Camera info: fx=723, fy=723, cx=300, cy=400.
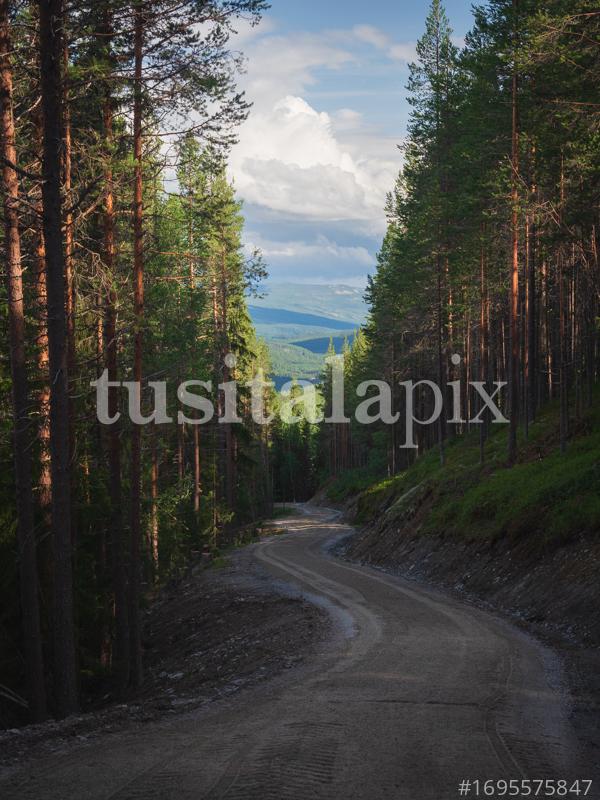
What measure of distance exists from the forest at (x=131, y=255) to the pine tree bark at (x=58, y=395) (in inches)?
1.4

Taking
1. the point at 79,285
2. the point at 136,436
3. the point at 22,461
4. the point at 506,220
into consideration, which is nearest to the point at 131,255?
the point at 79,285

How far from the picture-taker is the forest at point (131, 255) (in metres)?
12.5

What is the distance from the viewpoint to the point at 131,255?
57.0ft

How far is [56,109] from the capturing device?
11609 mm

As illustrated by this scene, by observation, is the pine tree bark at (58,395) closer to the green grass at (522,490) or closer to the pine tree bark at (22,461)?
the pine tree bark at (22,461)

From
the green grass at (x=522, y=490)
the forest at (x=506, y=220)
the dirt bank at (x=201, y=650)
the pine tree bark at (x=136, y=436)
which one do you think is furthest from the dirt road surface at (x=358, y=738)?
the forest at (x=506, y=220)

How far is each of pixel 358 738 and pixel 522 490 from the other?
1666 centimetres

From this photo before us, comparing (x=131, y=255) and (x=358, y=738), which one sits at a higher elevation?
(x=131, y=255)

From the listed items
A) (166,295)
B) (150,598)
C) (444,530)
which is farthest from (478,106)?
(150,598)

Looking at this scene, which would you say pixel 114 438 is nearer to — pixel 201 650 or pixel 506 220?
pixel 201 650

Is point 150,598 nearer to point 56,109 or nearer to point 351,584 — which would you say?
point 351,584

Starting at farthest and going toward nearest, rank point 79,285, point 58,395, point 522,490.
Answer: point 522,490 → point 79,285 → point 58,395

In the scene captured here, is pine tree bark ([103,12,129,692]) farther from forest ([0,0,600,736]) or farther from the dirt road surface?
the dirt road surface

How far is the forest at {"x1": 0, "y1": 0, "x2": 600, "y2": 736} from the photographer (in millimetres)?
12516
